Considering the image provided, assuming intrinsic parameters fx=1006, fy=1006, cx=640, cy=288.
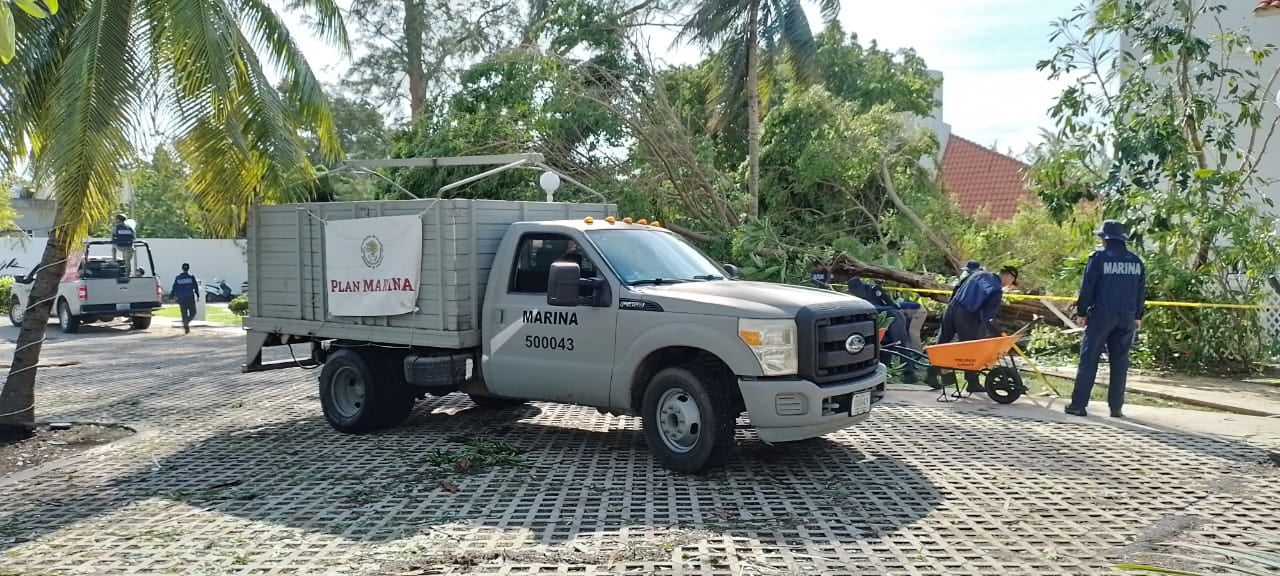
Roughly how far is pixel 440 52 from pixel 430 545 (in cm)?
2703

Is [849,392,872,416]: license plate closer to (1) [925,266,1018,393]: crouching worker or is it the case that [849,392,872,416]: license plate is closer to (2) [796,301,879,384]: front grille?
(2) [796,301,879,384]: front grille

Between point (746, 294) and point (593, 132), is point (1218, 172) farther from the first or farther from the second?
point (593, 132)

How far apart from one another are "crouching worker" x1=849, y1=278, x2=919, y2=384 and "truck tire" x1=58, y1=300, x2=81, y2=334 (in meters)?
17.6

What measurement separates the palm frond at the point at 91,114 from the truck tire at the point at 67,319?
14670 millimetres

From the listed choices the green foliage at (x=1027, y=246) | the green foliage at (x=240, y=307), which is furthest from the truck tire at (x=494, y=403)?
the green foliage at (x=240, y=307)

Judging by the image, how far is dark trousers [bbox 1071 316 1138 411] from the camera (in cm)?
923

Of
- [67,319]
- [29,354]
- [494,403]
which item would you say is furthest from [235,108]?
[67,319]

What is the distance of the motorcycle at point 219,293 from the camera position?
120 ft

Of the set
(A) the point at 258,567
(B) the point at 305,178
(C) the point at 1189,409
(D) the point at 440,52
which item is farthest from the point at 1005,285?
(D) the point at 440,52

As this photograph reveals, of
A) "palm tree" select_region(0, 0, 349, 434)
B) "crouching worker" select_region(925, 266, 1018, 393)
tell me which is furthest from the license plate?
"palm tree" select_region(0, 0, 349, 434)

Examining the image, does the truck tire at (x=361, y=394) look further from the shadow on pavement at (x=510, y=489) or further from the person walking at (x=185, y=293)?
the person walking at (x=185, y=293)

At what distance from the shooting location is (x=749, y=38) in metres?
20.5

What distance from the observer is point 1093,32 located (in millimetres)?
12875

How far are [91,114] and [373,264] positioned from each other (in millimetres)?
2565
